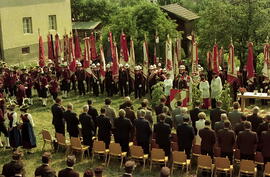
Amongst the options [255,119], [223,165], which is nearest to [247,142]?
[223,165]

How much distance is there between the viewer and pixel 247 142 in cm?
1216

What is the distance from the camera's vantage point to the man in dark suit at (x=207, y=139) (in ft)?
40.7

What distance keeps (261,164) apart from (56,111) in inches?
268

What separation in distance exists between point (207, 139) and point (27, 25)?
26.3m

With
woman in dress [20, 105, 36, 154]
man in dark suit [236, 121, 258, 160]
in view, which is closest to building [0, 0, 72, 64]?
woman in dress [20, 105, 36, 154]

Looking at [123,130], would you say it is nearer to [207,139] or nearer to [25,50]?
[207,139]

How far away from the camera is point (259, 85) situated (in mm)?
21375

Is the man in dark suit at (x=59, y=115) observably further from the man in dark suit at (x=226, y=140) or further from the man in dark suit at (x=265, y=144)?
the man in dark suit at (x=265, y=144)

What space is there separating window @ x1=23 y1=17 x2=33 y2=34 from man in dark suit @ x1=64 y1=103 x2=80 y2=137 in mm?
22430

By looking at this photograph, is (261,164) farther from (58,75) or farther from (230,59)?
(58,75)

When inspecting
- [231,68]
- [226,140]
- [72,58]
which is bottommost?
[226,140]

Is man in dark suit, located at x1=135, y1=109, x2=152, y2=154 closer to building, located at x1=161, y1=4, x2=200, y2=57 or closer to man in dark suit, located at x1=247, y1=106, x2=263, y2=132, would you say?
man in dark suit, located at x1=247, y1=106, x2=263, y2=132

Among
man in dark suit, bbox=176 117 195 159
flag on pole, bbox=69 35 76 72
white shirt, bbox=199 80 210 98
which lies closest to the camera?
man in dark suit, bbox=176 117 195 159

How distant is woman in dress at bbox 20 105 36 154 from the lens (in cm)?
1475
